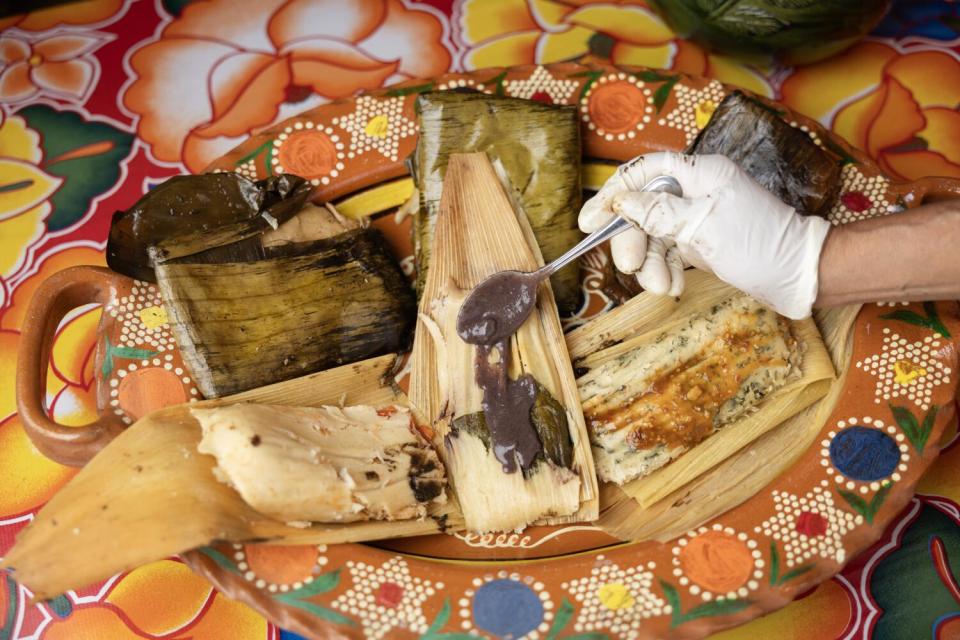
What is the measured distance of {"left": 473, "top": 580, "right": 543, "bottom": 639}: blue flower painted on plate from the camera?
1.69 m

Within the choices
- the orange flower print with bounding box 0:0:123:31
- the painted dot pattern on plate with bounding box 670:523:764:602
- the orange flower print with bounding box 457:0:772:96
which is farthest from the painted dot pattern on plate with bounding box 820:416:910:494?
the orange flower print with bounding box 0:0:123:31

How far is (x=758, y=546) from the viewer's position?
1.74 metres

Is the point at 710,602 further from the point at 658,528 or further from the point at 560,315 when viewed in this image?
the point at 560,315

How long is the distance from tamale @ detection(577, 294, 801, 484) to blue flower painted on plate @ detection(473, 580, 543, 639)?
37cm

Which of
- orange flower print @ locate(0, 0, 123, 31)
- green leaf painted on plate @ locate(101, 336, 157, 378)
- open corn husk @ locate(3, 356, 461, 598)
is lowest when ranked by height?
open corn husk @ locate(3, 356, 461, 598)

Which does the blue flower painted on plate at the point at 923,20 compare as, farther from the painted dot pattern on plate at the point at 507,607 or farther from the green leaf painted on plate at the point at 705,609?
the painted dot pattern on plate at the point at 507,607

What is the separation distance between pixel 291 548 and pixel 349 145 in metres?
1.11

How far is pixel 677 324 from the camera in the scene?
201 cm

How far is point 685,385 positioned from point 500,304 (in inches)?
19.5

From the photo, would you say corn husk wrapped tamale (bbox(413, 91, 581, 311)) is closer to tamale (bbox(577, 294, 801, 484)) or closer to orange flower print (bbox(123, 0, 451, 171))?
tamale (bbox(577, 294, 801, 484))

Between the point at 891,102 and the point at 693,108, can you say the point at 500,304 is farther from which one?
the point at 891,102

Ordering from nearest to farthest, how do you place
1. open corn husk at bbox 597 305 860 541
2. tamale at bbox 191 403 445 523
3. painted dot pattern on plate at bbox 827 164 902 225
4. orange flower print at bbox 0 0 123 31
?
1. tamale at bbox 191 403 445 523
2. open corn husk at bbox 597 305 860 541
3. painted dot pattern on plate at bbox 827 164 902 225
4. orange flower print at bbox 0 0 123 31

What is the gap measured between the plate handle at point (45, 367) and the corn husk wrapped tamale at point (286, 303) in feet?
0.64

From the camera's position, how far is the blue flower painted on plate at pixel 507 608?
1687 millimetres
